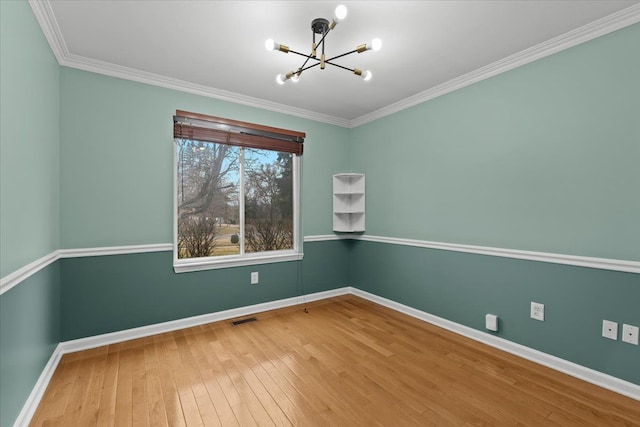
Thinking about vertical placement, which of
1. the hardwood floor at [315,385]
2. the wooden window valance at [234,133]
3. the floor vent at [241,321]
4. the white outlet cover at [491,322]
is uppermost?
the wooden window valance at [234,133]

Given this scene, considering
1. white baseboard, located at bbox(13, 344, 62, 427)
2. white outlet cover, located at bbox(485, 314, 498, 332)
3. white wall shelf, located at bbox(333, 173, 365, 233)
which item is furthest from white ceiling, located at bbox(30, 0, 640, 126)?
white baseboard, located at bbox(13, 344, 62, 427)

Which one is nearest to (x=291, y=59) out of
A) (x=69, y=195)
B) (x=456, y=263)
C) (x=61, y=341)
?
(x=69, y=195)

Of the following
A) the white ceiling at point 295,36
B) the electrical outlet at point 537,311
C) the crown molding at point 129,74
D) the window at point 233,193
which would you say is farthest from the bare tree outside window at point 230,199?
the electrical outlet at point 537,311

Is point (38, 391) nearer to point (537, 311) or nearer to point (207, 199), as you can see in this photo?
point (207, 199)

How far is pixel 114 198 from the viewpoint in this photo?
→ 275 centimetres

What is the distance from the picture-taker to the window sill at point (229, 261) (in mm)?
3100

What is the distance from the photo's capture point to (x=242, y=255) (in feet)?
11.7

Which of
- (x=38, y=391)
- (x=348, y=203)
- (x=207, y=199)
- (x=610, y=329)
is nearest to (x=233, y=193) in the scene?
(x=207, y=199)

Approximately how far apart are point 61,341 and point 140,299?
2.12 feet

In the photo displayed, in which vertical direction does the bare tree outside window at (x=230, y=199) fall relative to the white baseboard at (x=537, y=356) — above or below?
above

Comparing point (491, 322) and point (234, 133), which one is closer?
point (491, 322)

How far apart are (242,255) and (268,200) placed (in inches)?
30.8

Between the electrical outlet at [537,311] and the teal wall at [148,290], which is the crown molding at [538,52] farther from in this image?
the teal wall at [148,290]

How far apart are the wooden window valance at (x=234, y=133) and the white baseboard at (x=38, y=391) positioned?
2185 mm
